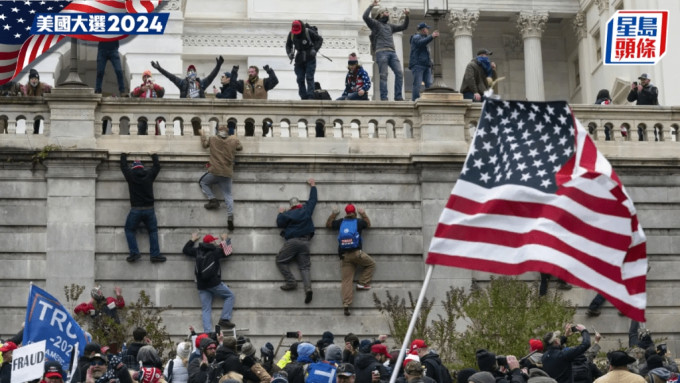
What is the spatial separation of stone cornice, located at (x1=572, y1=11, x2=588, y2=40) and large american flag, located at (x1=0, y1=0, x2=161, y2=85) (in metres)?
31.1

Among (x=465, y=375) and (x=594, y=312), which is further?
(x=594, y=312)

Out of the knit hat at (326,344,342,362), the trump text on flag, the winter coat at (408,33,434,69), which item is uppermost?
the trump text on flag

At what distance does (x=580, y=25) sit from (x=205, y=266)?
3627 cm

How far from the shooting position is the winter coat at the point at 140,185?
2989cm

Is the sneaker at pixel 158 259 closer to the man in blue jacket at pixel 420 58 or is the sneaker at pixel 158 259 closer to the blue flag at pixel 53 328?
the man in blue jacket at pixel 420 58

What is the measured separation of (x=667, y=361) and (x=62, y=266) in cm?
1139

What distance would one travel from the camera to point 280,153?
101ft

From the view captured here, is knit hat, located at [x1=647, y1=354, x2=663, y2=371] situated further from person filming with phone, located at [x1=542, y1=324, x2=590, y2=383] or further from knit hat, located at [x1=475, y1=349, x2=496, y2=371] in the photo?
knit hat, located at [x1=475, y1=349, x2=496, y2=371]

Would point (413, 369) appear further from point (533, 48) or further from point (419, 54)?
point (533, 48)

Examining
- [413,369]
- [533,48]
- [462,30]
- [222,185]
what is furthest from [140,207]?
[533,48]

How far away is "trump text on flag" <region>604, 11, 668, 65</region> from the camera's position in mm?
38219

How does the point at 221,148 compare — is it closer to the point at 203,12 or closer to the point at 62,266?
the point at 62,266

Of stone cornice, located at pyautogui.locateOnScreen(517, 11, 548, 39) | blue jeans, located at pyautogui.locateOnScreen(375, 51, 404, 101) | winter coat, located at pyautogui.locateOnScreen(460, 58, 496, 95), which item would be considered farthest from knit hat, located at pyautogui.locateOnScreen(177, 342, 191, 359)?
stone cornice, located at pyautogui.locateOnScreen(517, 11, 548, 39)

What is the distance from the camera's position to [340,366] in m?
19.0
